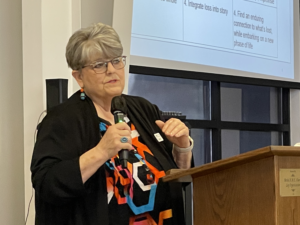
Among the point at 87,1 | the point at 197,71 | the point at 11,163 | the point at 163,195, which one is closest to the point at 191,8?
the point at 197,71

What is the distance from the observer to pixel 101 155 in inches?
51.9

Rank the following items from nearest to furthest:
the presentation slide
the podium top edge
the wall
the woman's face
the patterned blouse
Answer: the podium top edge
the patterned blouse
the woman's face
the wall
the presentation slide

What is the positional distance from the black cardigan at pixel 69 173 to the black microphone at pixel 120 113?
133mm

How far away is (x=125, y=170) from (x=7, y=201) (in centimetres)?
108

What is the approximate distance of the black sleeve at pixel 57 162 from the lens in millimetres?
1326

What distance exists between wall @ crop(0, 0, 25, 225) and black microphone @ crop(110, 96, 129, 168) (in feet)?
3.43

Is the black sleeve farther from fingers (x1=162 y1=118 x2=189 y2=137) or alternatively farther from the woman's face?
fingers (x1=162 y1=118 x2=189 y2=137)

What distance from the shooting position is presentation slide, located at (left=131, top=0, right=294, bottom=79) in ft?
9.14

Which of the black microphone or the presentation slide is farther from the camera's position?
the presentation slide

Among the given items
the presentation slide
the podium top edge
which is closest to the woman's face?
the podium top edge

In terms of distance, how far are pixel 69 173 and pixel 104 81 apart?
1.31 ft

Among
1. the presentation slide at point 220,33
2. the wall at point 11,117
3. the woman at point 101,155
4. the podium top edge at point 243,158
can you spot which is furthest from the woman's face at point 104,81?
the presentation slide at point 220,33

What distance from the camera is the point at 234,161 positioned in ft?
3.49

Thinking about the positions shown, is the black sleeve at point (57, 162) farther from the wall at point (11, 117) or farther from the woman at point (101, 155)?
the wall at point (11, 117)
